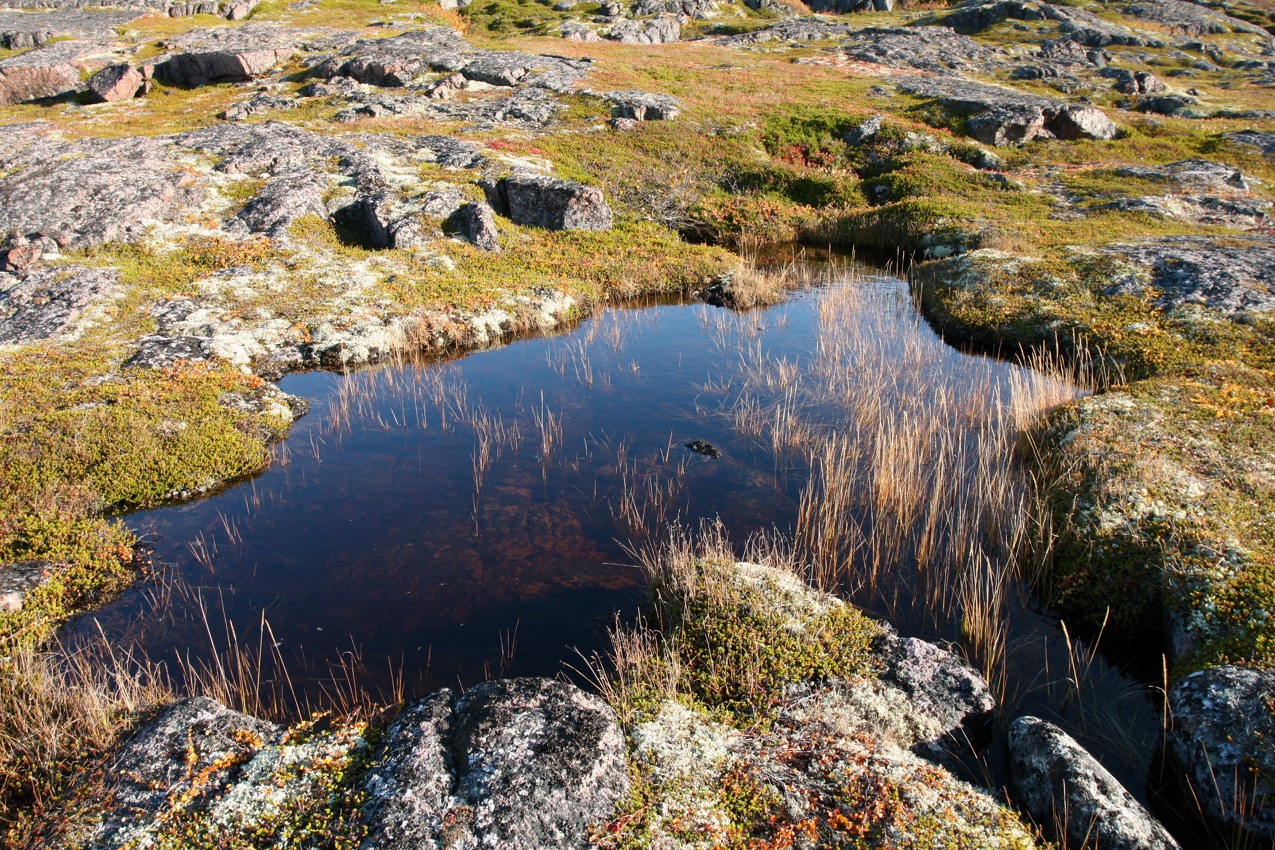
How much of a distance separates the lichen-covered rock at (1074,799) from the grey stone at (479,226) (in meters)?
24.1

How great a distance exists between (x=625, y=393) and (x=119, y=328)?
44.2 ft

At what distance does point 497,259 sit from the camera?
1047 inches

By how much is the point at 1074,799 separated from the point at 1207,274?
21.1 metres

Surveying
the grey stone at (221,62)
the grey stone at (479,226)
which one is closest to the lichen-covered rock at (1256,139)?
the grey stone at (479,226)

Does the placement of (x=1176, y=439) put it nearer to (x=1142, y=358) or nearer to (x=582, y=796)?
(x=1142, y=358)

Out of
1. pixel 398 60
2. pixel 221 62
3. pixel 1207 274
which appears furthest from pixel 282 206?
pixel 221 62

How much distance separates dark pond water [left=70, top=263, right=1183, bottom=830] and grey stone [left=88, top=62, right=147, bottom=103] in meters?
42.3

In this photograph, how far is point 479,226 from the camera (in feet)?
89.8

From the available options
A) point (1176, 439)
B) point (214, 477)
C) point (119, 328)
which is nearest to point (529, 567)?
point (214, 477)

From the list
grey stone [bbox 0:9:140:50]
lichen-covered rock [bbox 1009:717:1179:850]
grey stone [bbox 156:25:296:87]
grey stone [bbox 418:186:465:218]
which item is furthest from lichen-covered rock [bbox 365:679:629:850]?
grey stone [bbox 0:9:140:50]

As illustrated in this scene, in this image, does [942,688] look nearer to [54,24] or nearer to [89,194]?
[89,194]

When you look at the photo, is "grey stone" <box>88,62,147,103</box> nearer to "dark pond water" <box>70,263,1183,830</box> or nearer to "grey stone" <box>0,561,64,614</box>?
"dark pond water" <box>70,263,1183,830</box>

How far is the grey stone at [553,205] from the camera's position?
29.8 m

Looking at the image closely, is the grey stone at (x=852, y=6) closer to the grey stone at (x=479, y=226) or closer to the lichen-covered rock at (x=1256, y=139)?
the lichen-covered rock at (x=1256, y=139)
